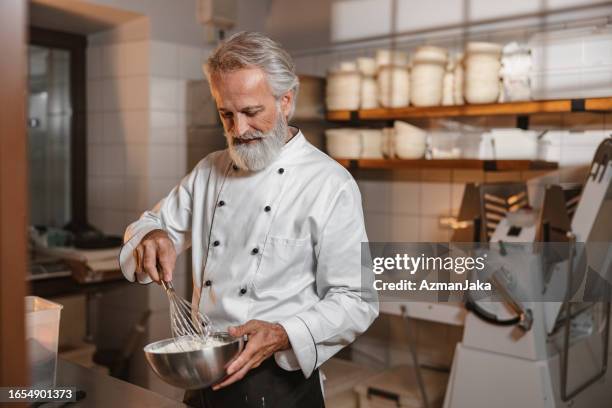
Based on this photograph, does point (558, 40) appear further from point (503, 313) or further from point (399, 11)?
point (503, 313)

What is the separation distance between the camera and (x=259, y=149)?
1.52 metres

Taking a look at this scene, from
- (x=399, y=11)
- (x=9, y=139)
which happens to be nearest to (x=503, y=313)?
(x=399, y=11)

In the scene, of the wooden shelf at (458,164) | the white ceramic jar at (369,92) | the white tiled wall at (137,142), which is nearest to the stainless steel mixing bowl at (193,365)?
the wooden shelf at (458,164)

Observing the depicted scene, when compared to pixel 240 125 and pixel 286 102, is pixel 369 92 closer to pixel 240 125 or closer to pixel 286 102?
pixel 286 102

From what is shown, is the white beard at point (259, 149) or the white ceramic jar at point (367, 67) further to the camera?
the white ceramic jar at point (367, 67)

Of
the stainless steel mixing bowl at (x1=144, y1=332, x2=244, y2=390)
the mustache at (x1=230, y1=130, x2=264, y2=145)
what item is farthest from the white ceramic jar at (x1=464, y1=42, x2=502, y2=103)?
the stainless steel mixing bowl at (x1=144, y1=332, x2=244, y2=390)

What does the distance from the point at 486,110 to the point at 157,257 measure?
168cm

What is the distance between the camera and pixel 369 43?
326 centimetres

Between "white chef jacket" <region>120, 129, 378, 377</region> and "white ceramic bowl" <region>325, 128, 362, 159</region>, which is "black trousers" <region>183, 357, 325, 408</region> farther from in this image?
"white ceramic bowl" <region>325, 128, 362, 159</region>

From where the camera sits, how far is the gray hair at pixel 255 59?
1.46 m

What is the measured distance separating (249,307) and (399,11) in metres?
2.11

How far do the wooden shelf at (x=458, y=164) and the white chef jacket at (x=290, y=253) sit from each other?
1.19 m

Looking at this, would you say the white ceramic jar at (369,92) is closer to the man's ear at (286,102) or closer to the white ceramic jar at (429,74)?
the white ceramic jar at (429,74)

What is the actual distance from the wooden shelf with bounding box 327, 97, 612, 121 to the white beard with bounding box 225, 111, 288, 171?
1.33 m
